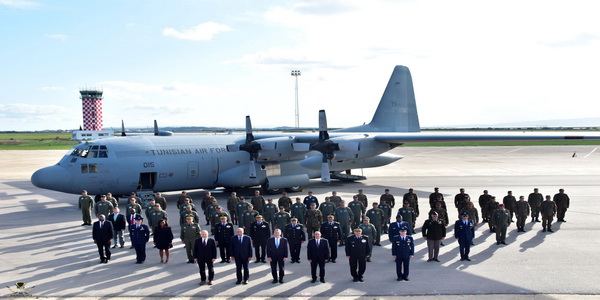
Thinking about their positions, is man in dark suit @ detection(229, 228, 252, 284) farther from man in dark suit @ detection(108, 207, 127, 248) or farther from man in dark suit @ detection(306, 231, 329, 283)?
man in dark suit @ detection(108, 207, 127, 248)

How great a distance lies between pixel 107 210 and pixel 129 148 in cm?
632

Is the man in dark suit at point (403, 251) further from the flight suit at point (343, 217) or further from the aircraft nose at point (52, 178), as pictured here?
the aircraft nose at point (52, 178)

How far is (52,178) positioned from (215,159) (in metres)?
7.39

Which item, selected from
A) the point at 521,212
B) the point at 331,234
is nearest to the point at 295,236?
the point at 331,234

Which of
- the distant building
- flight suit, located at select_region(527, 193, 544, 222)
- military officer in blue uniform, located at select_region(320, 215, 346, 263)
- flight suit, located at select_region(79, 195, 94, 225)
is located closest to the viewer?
military officer in blue uniform, located at select_region(320, 215, 346, 263)

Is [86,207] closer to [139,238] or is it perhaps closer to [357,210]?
[139,238]

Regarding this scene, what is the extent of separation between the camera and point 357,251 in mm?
10695

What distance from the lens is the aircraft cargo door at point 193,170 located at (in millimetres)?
23469

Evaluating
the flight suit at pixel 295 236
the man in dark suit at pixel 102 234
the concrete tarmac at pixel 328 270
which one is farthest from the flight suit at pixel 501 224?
the man in dark suit at pixel 102 234

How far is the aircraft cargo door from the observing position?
77.0ft

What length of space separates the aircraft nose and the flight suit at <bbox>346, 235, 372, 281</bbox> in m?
14.8

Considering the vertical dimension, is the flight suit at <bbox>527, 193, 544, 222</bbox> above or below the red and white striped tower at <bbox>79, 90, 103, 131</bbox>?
below

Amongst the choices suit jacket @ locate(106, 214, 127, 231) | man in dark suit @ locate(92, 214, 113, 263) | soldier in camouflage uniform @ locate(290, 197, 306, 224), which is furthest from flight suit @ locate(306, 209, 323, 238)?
man in dark suit @ locate(92, 214, 113, 263)

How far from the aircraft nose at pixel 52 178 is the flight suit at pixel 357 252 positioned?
1483cm
